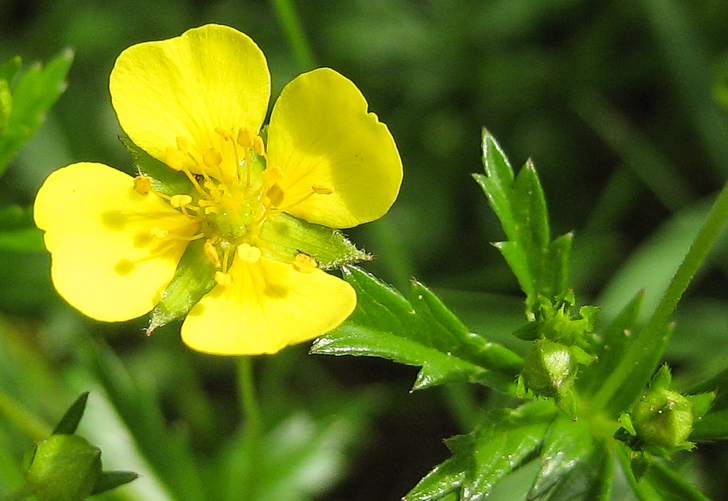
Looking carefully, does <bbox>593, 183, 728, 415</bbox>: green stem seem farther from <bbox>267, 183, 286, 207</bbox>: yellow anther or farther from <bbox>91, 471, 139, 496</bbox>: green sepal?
<bbox>91, 471, 139, 496</bbox>: green sepal

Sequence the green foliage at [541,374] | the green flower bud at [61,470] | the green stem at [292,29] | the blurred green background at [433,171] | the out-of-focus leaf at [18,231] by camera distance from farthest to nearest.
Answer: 1. the blurred green background at [433,171]
2. the green stem at [292,29]
3. the out-of-focus leaf at [18,231]
4. the green flower bud at [61,470]
5. the green foliage at [541,374]

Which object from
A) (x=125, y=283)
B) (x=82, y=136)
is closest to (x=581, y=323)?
(x=125, y=283)

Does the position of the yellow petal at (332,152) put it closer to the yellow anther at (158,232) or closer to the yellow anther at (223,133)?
the yellow anther at (223,133)

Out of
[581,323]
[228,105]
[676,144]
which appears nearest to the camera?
[581,323]

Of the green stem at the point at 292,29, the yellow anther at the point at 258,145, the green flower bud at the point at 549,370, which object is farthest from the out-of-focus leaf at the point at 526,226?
the green stem at the point at 292,29

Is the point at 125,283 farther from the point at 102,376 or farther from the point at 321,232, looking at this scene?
the point at 102,376

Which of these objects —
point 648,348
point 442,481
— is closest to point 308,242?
point 442,481
